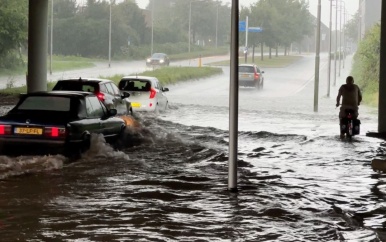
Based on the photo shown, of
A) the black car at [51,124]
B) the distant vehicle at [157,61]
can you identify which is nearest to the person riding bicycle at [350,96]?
the black car at [51,124]

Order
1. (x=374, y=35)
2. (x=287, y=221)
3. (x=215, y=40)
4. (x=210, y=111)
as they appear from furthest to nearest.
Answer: (x=215, y=40) < (x=374, y=35) < (x=210, y=111) < (x=287, y=221)

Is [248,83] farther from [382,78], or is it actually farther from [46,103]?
[46,103]

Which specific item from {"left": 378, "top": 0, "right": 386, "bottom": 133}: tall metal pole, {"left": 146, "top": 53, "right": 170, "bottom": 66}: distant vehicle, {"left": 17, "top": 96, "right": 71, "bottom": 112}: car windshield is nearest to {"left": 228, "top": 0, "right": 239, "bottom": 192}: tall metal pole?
{"left": 17, "top": 96, "right": 71, "bottom": 112}: car windshield

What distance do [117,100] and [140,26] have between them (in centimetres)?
6514

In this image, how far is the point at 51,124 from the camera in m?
14.3

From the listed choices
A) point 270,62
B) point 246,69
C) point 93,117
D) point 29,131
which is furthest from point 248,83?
point 29,131

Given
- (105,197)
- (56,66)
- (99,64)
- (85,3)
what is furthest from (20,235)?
(85,3)

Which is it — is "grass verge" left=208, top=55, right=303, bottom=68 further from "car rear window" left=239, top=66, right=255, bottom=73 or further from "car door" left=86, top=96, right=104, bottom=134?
"car door" left=86, top=96, right=104, bottom=134

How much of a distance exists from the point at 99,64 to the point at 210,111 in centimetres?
3890

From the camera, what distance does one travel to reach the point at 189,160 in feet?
56.2

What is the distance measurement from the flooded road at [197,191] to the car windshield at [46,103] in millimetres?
900

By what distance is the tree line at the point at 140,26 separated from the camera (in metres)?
58.9

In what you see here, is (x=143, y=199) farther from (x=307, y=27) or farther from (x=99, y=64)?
(x=307, y=27)

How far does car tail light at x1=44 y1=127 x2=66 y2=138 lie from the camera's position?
14.2 meters
